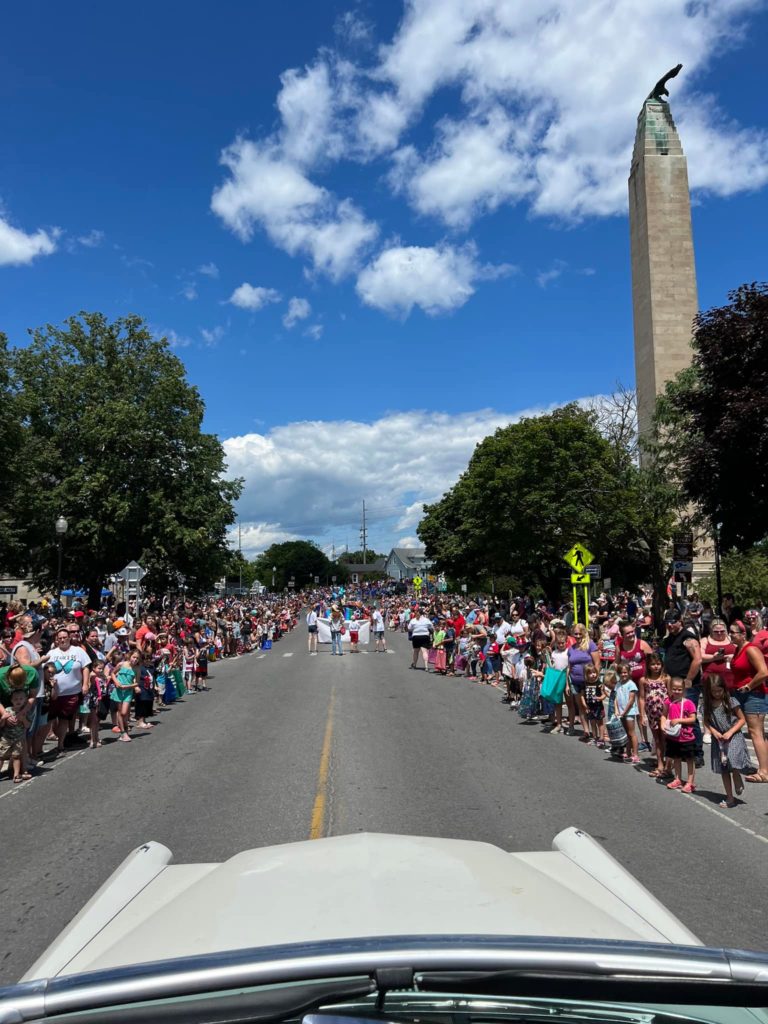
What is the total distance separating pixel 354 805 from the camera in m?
8.06

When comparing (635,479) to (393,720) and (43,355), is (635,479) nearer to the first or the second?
(393,720)

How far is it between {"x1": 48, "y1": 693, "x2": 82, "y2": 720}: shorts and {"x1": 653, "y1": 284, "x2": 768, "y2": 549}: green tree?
15.5 metres

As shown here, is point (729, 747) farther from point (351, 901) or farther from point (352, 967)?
point (352, 967)

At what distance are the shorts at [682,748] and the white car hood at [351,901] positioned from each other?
628cm

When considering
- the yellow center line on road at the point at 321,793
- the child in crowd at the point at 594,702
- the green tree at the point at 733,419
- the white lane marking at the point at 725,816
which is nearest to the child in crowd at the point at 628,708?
the child in crowd at the point at 594,702

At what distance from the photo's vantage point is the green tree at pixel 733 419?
64.4 feet

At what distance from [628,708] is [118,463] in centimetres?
3276

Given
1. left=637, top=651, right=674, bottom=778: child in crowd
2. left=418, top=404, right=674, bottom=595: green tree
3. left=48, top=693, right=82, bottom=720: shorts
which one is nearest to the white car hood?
left=637, top=651, right=674, bottom=778: child in crowd

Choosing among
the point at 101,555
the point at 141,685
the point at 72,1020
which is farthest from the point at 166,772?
the point at 101,555

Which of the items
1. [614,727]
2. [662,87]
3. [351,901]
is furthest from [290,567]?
[351,901]

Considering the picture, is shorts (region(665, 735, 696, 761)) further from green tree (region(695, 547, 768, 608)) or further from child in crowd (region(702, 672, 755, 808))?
green tree (region(695, 547, 768, 608))

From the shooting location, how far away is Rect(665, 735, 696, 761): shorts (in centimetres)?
905

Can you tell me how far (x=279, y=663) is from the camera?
87.0ft

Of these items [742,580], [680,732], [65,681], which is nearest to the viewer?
[680,732]
